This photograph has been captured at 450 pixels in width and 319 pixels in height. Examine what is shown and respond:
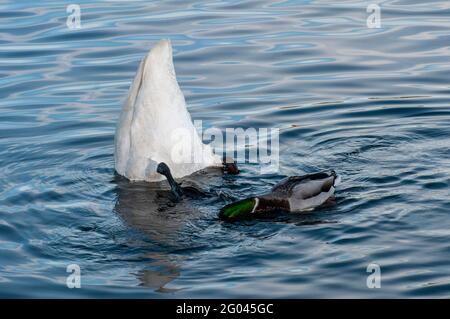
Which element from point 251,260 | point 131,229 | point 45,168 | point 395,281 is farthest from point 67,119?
point 395,281

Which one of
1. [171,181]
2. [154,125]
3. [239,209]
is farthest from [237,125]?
[239,209]

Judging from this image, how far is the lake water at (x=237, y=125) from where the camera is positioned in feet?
29.5

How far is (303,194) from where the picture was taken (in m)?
10.5

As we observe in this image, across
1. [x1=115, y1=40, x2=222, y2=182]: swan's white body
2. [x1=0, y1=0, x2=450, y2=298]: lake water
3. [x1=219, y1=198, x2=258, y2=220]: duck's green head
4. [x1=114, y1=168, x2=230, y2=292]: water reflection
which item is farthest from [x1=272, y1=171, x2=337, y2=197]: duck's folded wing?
[x1=115, y1=40, x2=222, y2=182]: swan's white body

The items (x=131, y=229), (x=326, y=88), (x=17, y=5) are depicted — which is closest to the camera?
(x=131, y=229)

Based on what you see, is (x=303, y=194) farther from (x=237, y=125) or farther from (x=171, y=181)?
(x=237, y=125)

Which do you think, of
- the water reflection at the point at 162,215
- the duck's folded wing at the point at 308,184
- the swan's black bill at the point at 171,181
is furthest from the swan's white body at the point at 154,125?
the duck's folded wing at the point at 308,184

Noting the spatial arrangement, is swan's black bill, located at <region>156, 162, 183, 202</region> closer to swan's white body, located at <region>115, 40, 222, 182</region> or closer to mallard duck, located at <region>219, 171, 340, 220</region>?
swan's white body, located at <region>115, 40, 222, 182</region>

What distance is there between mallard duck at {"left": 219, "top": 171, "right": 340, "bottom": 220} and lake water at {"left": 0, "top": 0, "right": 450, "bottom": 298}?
0.13 meters

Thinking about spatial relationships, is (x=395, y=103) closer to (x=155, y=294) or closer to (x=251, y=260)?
(x=251, y=260)

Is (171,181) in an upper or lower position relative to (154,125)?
lower

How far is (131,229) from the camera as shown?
10.2 meters

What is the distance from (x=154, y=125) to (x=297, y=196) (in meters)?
1.92
